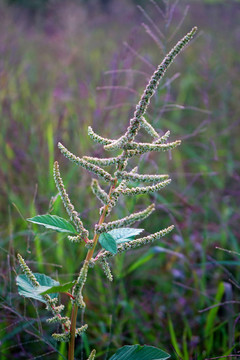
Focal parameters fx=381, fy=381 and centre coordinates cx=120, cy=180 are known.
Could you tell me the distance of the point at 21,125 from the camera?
8.85 feet

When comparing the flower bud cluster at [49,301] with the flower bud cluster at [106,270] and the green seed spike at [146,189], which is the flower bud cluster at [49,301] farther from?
the green seed spike at [146,189]

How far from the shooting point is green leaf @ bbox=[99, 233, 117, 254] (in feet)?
2.84

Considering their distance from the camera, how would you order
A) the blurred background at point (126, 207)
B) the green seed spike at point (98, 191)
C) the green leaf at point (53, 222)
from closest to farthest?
the green seed spike at point (98, 191) → the green leaf at point (53, 222) → the blurred background at point (126, 207)

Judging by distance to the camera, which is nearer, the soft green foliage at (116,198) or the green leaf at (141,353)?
the soft green foliage at (116,198)

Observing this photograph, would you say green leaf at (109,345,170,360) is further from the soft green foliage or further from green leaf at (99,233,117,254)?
green leaf at (99,233,117,254)

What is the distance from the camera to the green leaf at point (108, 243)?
34.0 inches

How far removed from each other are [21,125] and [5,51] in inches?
36.5

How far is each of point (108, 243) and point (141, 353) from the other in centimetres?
35

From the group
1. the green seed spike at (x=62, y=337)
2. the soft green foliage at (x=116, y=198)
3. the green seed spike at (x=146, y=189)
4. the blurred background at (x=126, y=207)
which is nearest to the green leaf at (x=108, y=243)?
the soft green foliage at (x=116, y=198)

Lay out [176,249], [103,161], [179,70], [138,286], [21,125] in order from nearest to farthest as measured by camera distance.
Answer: [103,161] < [138,286] < [176,249] < [21,125] < [179,70]

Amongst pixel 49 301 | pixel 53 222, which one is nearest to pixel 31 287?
pixel 49 301

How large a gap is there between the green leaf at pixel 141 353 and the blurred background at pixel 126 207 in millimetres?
233

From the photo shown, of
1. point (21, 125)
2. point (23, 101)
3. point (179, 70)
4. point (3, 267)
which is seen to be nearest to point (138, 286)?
point (3, 267)

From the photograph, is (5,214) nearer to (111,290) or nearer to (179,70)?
(111,290)
